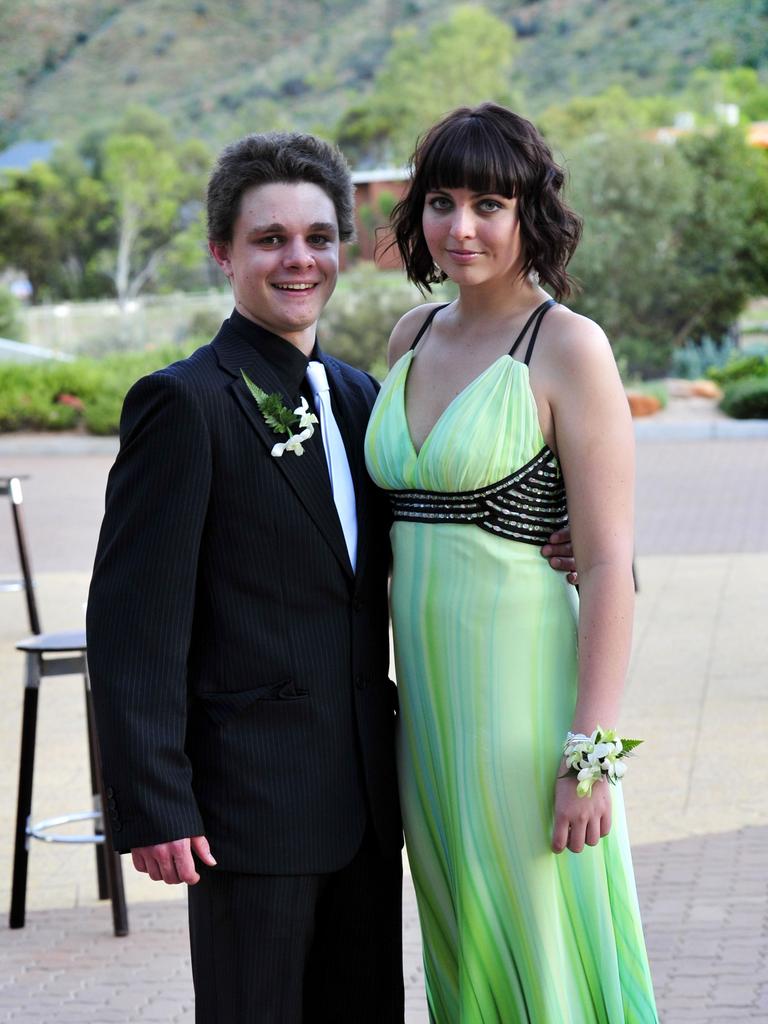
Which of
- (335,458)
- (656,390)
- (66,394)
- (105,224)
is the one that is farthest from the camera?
(105,224)

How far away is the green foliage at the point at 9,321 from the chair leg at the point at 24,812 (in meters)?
33.4

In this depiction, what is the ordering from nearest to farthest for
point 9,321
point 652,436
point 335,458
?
1. point 335,458
2. point 652,436
3. point 9,321

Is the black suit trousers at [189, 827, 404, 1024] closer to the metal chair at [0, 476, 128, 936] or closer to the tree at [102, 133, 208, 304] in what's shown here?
the metal chair at [0, 476, 128, 936]

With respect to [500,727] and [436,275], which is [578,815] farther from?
[436,275]

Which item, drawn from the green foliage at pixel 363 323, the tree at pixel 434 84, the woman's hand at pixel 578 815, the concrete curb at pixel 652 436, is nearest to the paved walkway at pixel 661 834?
the woman's hand at pixel 578 815

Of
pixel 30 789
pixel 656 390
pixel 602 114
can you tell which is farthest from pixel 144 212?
pixel 30 789

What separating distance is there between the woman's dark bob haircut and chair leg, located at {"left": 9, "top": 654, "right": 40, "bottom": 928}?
276 cm

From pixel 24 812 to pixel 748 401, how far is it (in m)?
17.6

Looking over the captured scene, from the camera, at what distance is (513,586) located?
8.88 ft

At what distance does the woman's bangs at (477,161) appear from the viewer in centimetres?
268

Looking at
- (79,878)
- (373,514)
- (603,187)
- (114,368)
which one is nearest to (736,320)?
(603,187)

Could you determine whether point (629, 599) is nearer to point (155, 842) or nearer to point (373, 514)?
point (373, 514)

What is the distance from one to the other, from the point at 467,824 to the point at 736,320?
2662cm

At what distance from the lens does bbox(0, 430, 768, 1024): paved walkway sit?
14.4ft
